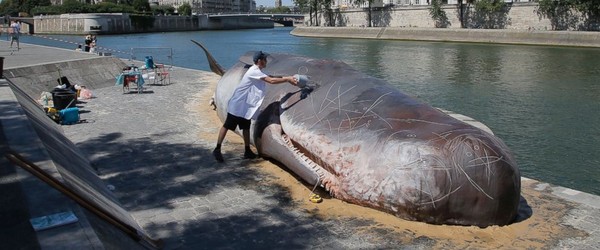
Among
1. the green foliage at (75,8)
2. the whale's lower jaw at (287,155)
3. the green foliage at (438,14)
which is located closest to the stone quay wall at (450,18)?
the green foliage at (438,14)

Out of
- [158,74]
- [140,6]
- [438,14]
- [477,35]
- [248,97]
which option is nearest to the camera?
[248,97]

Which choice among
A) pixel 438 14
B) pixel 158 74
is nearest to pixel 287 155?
pixel 158 74

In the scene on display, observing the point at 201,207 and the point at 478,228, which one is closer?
the point at 478,228

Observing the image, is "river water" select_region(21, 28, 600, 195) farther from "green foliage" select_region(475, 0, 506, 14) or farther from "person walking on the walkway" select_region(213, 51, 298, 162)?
"green foliage" select_region(475, 0, 506, 14)

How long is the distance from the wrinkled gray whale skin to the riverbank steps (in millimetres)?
233

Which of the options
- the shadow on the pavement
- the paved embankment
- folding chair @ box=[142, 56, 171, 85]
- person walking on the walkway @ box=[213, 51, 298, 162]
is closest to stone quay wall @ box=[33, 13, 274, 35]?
the paved embankment

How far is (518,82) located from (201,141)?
71.0 feet

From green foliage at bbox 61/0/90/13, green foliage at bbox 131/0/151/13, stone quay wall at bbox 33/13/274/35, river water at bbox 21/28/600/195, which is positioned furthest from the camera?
green foliage at bbox 131/0/151/13

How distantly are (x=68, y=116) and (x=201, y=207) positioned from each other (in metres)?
6.60

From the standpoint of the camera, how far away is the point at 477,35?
62781mm

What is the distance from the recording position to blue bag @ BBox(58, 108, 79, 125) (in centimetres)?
1240

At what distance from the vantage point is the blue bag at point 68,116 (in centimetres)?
1240

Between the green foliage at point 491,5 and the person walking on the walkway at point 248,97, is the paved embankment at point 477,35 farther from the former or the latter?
the person walking on the walkway at point 248,97

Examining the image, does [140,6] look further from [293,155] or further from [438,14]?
[293,155]
